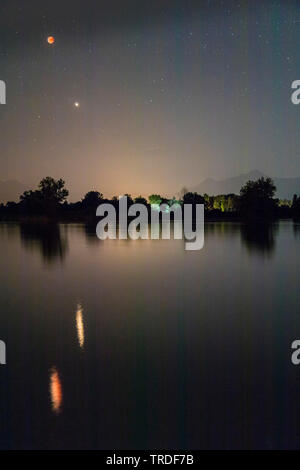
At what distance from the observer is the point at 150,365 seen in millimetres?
8062

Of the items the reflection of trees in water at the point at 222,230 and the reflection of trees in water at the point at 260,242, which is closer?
the reflection of trees in water at the point at 260,242

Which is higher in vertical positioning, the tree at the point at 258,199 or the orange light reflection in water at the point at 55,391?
the tree at the point at 258,199

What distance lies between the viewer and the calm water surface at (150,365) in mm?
5703

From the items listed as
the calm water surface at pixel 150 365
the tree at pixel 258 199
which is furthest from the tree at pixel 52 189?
the calm water surface at pixel 150 365

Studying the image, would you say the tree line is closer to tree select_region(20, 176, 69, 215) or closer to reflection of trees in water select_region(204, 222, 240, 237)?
tree select_region(20, 176, 69, 215)

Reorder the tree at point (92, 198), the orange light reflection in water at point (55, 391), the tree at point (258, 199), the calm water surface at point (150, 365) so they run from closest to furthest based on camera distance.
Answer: the calm water surface at point (150, 365) → the orange light reflection in water at point (55, 391) → the tree at point (258, 199) → the tree at point (92, 198)

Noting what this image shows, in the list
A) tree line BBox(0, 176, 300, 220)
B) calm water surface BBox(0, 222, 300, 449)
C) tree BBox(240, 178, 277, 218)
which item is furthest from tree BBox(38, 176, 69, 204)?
calm water surface BBox(0, 222, 300, 449)

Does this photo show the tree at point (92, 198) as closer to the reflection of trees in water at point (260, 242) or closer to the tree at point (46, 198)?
the tree at point (46, 198)

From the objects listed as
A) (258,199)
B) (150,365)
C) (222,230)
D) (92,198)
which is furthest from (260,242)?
(92,198)

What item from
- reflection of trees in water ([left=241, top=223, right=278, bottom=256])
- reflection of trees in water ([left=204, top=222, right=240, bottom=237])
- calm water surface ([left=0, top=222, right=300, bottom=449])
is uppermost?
reflection of trees in water ([left=204, top=222, right=240, bottom=237])

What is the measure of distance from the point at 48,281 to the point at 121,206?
462 ft

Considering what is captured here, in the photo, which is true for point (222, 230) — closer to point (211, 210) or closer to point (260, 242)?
point (260, 242)

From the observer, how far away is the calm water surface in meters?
5.70

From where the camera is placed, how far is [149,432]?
5.73 meters
